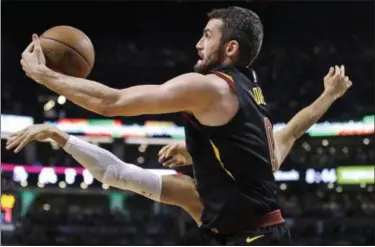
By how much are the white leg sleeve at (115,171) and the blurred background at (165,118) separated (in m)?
6.75

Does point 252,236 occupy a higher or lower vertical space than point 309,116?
lower

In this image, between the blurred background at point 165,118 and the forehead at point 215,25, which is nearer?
the forehead at point 215,25

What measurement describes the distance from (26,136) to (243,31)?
3.50 feet

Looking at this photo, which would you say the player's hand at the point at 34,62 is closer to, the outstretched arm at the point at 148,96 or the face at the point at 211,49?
the outstretched arm at the point at 148,96

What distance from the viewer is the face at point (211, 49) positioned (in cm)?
263

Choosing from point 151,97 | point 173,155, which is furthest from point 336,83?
point 151,97

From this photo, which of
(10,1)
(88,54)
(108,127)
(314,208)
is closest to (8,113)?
(108,127)

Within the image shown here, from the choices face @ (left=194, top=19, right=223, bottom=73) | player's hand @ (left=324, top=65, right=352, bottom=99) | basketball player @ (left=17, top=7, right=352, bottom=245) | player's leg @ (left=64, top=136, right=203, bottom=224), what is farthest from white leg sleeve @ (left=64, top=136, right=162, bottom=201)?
player's hand @ (left=324, top=65, right=352, bottom=99)

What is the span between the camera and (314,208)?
1404 centimetres

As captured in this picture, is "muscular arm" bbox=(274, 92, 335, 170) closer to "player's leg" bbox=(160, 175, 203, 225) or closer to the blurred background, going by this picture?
"player's leg" bbox=(160, 175, 203, 225)

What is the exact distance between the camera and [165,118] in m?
16.8

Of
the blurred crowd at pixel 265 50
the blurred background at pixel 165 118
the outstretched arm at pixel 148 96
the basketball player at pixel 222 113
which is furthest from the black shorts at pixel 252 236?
the blurred crowd at pixel 265 50

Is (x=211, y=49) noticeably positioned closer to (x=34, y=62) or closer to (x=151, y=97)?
(x=151, y=97)

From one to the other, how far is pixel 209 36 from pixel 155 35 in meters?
11.6
